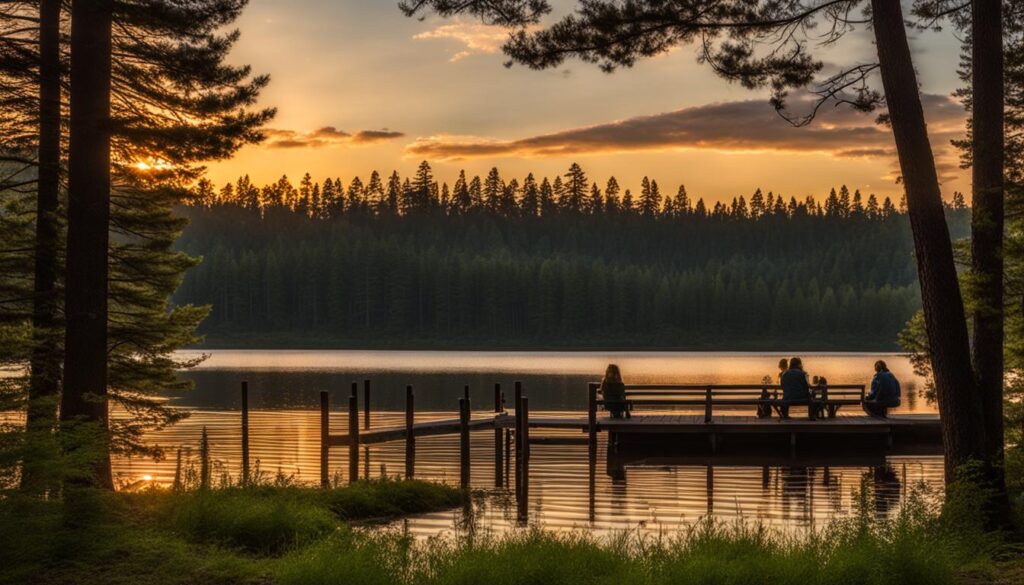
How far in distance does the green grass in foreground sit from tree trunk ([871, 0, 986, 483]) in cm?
171

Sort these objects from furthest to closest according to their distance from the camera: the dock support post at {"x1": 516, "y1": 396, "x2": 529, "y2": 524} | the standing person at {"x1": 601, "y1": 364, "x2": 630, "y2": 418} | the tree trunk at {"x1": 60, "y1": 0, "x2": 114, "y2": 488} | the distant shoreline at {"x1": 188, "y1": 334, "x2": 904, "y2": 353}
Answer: the distant shoreline at {"x1": 188, "y1": 334, "x2": 904, "y2": 353}
the standing person at {"x1": 601, "y1": 364, "x2": 630, "y2": 418}
the dock support post at {"x1": 516, "y1": 396, "x2": 529, "y2": 524}
the tree trunk at {"x1": 60, "y1": 0, "x2": 114, "y2": 488}

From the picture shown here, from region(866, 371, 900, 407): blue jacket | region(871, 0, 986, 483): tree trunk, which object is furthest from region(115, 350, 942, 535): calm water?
region(871, 0, 986, 483): tree trunk

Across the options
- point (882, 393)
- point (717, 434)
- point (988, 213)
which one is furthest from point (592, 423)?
point (988, 213)

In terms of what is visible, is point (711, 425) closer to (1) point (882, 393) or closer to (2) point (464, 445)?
(1) point (882, 393)

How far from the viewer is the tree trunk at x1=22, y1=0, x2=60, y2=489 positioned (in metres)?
18.3

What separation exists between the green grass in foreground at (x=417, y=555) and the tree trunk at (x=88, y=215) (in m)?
3.08

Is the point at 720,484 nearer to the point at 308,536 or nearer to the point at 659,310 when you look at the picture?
the point at 308,536

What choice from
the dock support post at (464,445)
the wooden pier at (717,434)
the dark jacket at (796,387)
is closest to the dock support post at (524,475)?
the wooden pier at (717,434)

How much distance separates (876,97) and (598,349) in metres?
143

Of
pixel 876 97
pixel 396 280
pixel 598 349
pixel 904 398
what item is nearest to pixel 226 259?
pixel 396 280

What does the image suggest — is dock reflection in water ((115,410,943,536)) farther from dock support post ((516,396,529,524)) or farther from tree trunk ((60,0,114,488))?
tree trunk ((60,0,114,488))

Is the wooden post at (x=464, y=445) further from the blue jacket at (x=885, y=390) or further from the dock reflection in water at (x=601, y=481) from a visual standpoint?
the blue jacket at (x=885, y=390)

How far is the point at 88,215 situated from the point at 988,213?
11892mm

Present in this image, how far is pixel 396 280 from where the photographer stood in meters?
168
